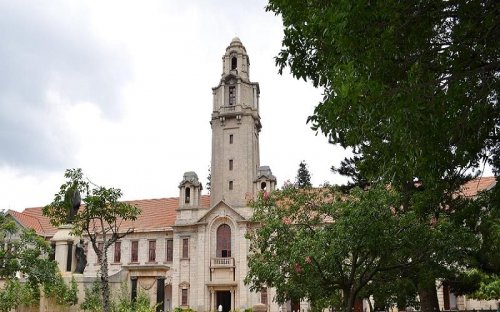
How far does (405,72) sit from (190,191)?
1403 inches

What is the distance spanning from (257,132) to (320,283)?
95.6 feet

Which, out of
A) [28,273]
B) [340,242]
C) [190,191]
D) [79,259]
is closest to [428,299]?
[340,242]

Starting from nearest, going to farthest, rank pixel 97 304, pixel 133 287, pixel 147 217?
pixel 97 304 → pixel 133 287 → pixel 147 217

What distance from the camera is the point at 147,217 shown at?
1790 inches

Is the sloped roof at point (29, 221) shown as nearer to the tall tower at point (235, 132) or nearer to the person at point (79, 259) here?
the tall tower at point (235, 132)

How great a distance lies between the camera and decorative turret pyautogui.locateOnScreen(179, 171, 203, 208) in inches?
1638

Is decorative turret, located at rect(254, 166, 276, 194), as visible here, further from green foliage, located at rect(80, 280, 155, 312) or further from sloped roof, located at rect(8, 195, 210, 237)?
green foliage, located at rect(80, 280, 155, 312)

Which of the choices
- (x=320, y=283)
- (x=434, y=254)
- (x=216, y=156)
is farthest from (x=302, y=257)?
(x=216, y=156)

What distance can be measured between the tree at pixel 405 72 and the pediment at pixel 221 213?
31938 mm

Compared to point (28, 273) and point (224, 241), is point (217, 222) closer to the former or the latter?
point (224, 241)

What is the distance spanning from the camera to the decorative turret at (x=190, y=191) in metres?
41.6

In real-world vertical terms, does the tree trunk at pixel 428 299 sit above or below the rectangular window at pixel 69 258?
below

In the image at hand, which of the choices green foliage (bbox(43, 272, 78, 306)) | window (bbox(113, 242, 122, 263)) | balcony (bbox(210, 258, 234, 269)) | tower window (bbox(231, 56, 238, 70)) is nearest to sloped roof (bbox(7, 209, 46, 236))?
window (bbox(113, 242, 122, 263))

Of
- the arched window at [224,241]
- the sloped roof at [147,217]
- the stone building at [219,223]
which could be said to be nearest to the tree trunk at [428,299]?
the stone building at [219,223]
